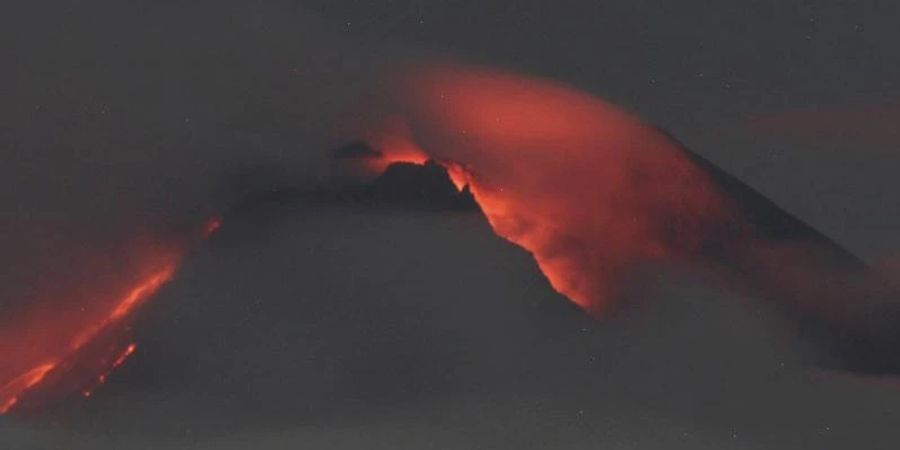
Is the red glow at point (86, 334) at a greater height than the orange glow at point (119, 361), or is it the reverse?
the red glow at point (86, 334)

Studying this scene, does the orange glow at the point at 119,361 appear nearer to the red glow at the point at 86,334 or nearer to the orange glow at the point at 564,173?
the red glow at the point at 86,334

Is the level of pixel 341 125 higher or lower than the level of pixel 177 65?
lower

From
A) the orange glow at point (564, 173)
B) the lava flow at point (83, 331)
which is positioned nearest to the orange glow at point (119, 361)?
the lava flow at point (83, 331)

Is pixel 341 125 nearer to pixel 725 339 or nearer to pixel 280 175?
pixel 280 175

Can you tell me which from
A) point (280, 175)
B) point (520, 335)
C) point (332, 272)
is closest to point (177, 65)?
point (280, 175)

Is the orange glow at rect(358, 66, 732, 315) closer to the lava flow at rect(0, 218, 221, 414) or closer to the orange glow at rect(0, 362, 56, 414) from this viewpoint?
the lava flow at rect(0, 218, 221, 414)

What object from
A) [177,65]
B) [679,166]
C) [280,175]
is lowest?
[679,166]
